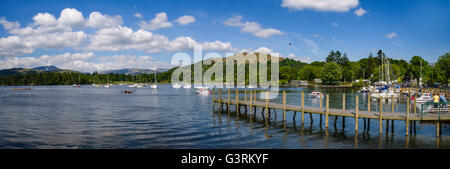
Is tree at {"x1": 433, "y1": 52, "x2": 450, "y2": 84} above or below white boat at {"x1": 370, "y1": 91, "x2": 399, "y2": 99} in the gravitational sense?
above

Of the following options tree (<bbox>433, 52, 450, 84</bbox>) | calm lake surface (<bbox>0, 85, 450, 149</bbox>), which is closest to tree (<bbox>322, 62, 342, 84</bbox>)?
tree (<bbox>433, 52, 450, 84</bbox>)

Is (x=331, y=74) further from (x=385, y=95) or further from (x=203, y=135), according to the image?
(x=203, y=135)

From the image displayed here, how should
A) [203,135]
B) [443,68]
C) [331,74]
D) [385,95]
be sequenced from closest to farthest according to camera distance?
1. [203,135]
2. [385,95]
3. [443,68]
4. [331,74]

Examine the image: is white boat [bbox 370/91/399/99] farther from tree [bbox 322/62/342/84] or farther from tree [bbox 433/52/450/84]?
tree [bbox 322/62/342/84]

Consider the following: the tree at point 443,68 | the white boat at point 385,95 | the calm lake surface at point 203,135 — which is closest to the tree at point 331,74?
the tree at point 443,68

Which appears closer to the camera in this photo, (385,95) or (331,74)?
(385,95)

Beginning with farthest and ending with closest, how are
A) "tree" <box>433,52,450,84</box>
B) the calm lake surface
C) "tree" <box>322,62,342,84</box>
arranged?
1. "tree" <box>322,62,342,84</box>
2. "tree" <box>433,52,450,84</box>
3. the calm lake surface

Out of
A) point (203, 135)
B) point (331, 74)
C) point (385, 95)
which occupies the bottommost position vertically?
point (203, 135)

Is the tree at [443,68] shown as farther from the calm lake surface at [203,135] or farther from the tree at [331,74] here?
the calm lake surface at [203,135]

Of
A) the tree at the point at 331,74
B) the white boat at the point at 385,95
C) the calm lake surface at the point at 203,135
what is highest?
the tree at the point at 331,74

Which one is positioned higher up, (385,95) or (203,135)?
(385,95)

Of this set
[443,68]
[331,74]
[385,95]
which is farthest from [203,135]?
[331,74]
